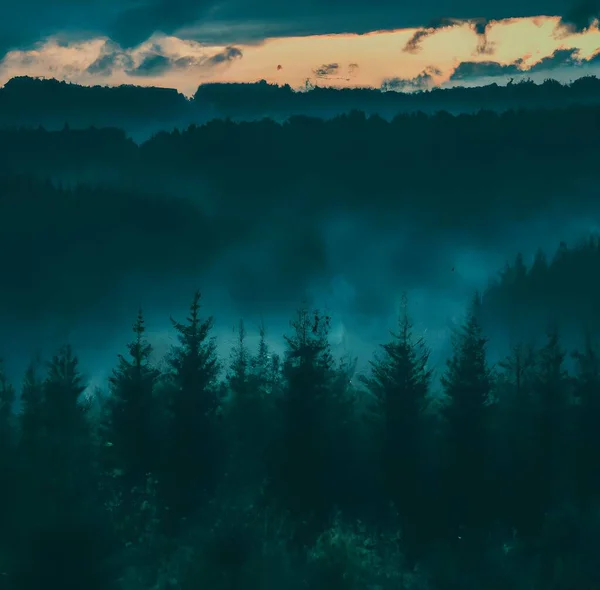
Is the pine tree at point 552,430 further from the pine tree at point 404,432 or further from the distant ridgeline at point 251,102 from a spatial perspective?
the distant ridgeline at point 251,102

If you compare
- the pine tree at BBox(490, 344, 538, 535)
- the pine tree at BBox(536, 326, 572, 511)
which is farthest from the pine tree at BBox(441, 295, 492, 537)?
the pine tree at BBox(536, 326, 572, 511)

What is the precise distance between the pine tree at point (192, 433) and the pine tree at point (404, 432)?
6.09 m

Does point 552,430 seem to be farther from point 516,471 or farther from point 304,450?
point 304,450

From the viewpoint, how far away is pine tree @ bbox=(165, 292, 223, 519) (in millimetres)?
34688

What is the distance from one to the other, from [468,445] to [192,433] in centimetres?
981

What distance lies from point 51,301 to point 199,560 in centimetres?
10696

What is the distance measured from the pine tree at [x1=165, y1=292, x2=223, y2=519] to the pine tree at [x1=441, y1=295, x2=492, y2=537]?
849cm

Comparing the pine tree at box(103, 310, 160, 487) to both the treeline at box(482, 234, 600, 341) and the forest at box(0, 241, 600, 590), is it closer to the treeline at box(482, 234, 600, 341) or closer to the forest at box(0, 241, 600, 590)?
the forest at box(0, 241, 600, 590)

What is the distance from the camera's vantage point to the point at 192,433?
1373 inches

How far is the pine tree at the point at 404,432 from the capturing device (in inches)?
1315

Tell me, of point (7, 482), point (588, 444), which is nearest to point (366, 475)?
point (588, 444)

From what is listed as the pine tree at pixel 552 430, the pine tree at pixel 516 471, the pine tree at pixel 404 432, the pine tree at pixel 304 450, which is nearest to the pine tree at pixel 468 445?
the pine tree at pixel 516 471

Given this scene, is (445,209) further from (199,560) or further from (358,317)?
(199,560)

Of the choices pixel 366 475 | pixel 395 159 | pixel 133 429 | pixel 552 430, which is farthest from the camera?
pixel 395 159
